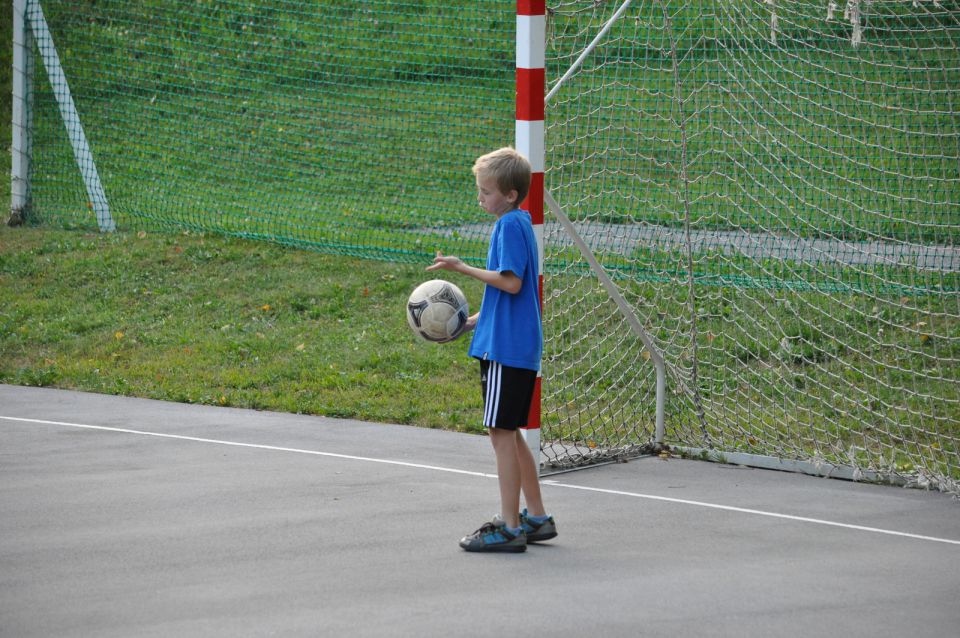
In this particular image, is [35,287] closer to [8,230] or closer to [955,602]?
[8,230]

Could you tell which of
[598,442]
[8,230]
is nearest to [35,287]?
[8,230]

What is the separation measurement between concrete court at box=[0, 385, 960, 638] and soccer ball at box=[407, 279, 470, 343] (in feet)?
3.10

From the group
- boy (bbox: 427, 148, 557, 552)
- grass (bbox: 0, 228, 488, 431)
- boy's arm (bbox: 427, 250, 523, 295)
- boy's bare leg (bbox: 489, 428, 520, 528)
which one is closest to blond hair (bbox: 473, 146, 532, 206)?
boy (bbox: 427, 148, 557, 552)

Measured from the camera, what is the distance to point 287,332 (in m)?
10.2

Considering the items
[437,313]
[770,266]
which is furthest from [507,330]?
[770,266]

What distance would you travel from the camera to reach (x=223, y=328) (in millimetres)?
10375

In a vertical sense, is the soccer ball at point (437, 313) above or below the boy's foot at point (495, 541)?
above

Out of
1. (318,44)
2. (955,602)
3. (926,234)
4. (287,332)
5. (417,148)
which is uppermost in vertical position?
(318,44)

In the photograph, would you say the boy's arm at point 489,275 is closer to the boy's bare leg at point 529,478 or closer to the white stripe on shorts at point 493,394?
the white stripe on shorts at point 493,394

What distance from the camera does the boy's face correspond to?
5141 mm

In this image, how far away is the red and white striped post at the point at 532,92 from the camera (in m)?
6.00

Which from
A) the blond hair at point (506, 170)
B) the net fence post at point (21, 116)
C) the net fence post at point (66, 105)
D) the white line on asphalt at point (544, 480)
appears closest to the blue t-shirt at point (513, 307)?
the blond hair at point (506, 170)

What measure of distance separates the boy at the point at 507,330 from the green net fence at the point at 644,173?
6.09ft

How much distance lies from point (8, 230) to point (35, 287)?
196 cm
